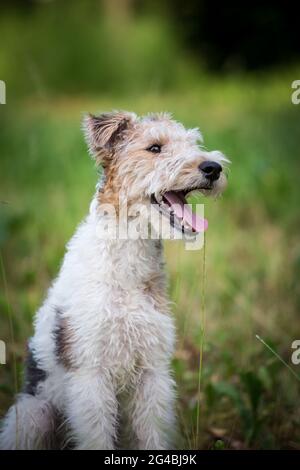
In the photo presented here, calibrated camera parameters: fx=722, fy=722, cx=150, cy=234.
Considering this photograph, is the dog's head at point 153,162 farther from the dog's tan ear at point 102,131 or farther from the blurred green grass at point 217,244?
the blurred green grass at point 217,244

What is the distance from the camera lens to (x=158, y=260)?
397 centimetres

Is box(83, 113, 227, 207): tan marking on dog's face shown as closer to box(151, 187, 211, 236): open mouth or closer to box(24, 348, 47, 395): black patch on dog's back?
box(151, 187, 211, 236): open mouth

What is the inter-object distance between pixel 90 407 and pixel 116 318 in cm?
48

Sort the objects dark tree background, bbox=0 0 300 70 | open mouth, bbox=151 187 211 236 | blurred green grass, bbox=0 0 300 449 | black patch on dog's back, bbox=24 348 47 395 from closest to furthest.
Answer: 1. open mouth, bbox=151 187 211 236
2. black patch on dog's back, bbox=24 348 47 395
3. blurred green grass, bbox=0 0 300 449
4. dark tree background, bbox=0 0 300 70

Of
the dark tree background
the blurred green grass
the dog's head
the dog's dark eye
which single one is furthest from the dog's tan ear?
the dark tree background

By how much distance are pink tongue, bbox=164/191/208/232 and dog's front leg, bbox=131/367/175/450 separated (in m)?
0.83

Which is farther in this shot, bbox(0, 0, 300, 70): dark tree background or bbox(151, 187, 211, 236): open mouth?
bbox(0, 0, 300, 70): dark tree background

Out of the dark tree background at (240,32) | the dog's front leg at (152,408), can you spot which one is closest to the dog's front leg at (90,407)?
the dog's front leg at (152,408)

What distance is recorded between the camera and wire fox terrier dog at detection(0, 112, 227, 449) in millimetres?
3764

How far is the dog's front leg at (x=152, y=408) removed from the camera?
153 inches

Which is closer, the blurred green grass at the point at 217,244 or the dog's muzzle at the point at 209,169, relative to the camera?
the dog's muzzle at the point at 209,169

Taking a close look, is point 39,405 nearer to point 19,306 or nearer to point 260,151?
point 19,306

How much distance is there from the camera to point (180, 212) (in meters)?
3.76

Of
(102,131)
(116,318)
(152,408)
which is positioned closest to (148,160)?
(102,131)
